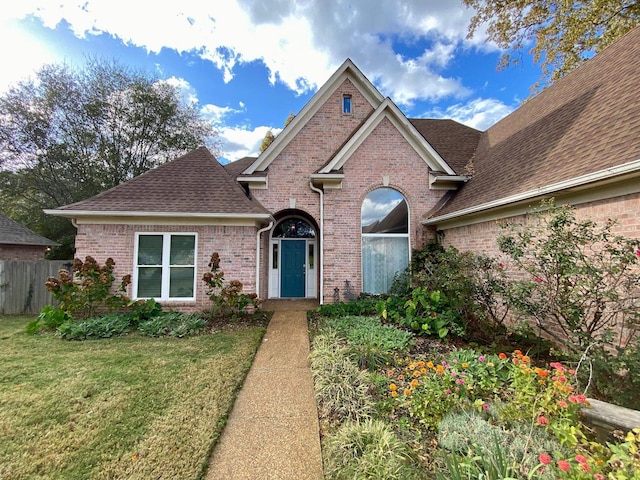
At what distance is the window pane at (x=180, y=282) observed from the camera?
312 inches

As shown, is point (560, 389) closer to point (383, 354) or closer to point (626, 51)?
point (383, 354)

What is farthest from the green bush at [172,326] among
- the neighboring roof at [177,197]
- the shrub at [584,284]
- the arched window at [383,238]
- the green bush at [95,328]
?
the shrub at [584,284]

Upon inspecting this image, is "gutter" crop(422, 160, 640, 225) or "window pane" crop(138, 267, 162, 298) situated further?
"window pane" crop(138, 267, 162, 298)

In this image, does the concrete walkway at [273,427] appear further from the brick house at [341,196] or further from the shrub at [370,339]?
the brick house at [341,196]

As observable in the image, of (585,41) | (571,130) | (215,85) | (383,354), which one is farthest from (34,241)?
(585,41)

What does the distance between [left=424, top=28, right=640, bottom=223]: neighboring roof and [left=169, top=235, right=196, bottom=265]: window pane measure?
24.5ft

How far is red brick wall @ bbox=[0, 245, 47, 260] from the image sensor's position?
1512cm

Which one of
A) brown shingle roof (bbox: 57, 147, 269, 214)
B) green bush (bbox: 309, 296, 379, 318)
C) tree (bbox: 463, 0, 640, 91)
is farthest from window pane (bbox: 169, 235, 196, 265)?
tree (bbox: 463, 0, 640, 91)

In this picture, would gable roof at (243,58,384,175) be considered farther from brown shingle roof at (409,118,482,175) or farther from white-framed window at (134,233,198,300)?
white-framed window at (134,233,198,300)

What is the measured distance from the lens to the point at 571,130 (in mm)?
6176

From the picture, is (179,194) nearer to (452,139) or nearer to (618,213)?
(618,213)

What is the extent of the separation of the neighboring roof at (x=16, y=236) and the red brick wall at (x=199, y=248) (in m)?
12.5

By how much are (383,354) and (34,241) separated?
Answer: 21190 mm

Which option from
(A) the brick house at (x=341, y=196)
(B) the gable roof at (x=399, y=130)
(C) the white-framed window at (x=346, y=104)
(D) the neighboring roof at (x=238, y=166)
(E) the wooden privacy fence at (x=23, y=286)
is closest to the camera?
(A) the brick house at (x=341, y=196)
